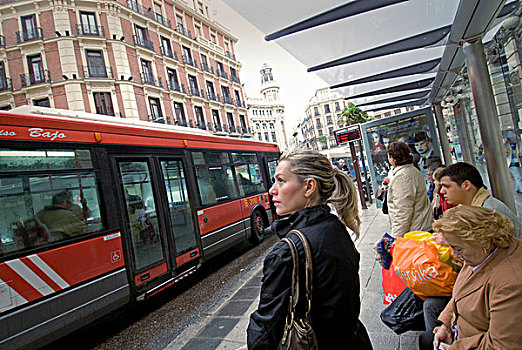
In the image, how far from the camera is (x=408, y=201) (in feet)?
Answer: 10.3

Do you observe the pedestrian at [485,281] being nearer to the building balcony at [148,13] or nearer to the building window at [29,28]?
the building window at [29,28]

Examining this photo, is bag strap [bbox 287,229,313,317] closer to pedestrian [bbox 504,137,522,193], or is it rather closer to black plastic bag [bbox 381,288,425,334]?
black plastic bag [bbox 381,288,425,334]

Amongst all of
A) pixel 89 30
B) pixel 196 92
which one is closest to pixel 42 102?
pixel 89 30

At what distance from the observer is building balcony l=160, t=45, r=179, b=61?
29.3 meters

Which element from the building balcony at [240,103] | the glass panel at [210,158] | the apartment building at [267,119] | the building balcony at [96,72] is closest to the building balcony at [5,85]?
the building balcony at [96,72]

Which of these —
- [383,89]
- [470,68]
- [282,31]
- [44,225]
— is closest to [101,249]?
[44,225]

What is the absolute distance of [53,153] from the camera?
4.17 meters

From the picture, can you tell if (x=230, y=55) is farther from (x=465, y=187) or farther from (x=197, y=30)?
(x=465, y=187)

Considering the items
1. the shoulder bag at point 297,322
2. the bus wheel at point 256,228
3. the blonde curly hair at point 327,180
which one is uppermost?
the blonde curly hair at point 327,180

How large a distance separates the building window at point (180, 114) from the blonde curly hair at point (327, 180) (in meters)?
29.2

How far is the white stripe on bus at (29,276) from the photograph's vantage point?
11.4ft

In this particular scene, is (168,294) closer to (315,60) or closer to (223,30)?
(315,60)

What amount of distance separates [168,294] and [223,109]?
103ft

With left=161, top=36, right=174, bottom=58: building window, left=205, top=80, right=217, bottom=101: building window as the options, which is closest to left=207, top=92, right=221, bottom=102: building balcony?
left=205, top=80, right=217, bottom=101: building window
